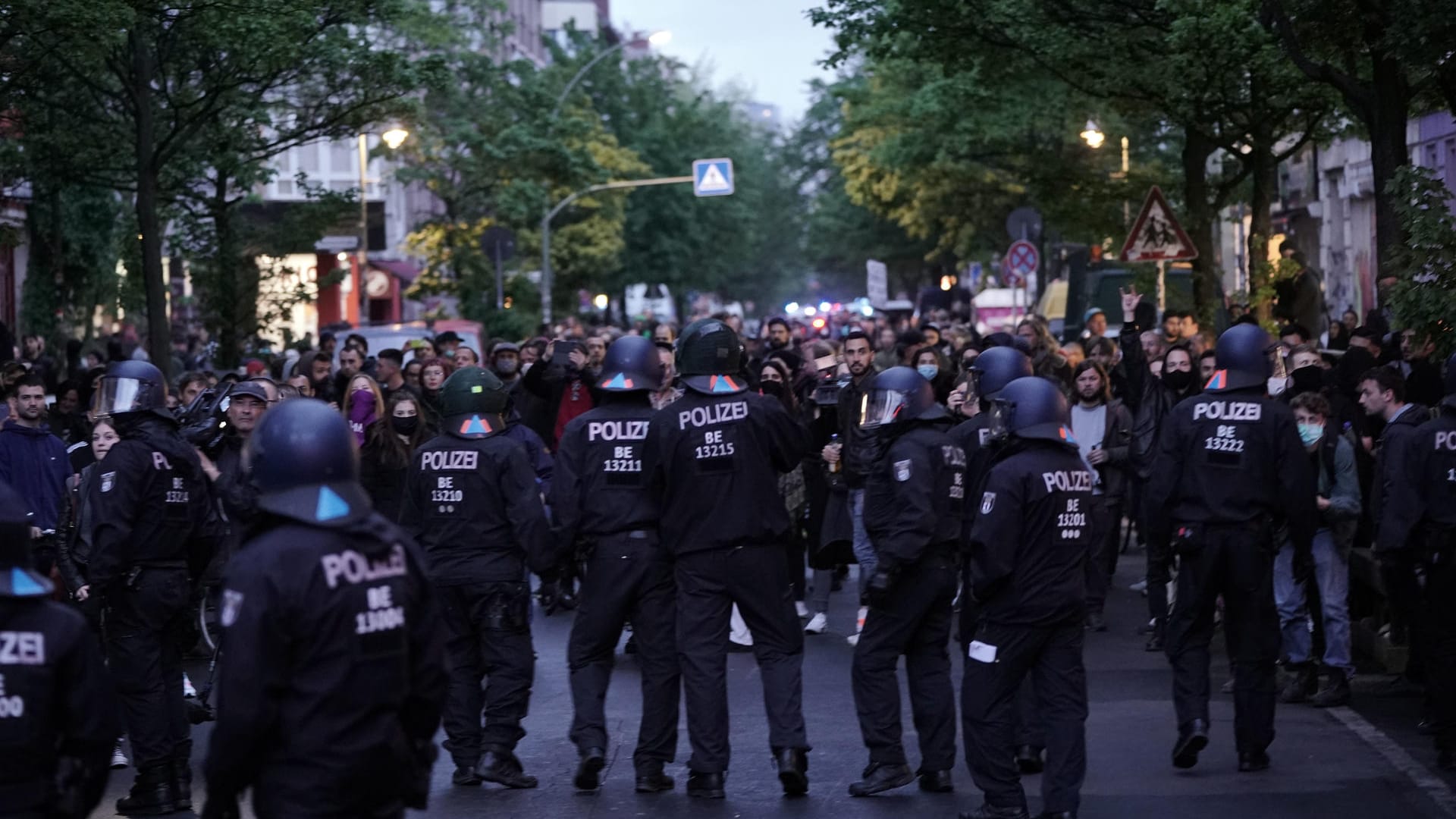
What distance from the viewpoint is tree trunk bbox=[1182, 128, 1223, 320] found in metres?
22.7

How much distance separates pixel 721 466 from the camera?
8922 mm

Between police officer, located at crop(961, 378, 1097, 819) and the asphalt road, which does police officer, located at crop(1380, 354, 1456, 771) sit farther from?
police officer, located at crop(961, 378, 1097, 819)

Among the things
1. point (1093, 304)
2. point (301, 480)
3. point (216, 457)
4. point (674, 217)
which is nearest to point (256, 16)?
point (216, 457)

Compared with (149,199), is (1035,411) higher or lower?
lower

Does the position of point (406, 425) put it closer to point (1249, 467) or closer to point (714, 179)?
point (1249, 467)

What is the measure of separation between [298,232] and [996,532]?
63.6 ft

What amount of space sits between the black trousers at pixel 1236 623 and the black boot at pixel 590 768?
2.59 meters

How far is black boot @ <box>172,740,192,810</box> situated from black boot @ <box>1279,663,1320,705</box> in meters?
5.77

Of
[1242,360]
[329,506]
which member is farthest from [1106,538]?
[329,506]

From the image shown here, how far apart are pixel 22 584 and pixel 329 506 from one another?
0.78m

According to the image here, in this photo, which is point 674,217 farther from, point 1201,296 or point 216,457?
point 216,457

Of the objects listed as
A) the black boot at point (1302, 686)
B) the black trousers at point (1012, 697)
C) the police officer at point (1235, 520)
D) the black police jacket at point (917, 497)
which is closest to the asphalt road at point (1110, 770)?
the black boot at point (1302, 686)

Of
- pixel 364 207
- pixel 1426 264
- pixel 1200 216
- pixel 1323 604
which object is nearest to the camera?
pixel 1323 604

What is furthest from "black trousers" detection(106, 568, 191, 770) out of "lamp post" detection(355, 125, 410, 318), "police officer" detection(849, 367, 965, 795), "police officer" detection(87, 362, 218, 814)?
"lamp post" detection(355, 125, 410, 318)
